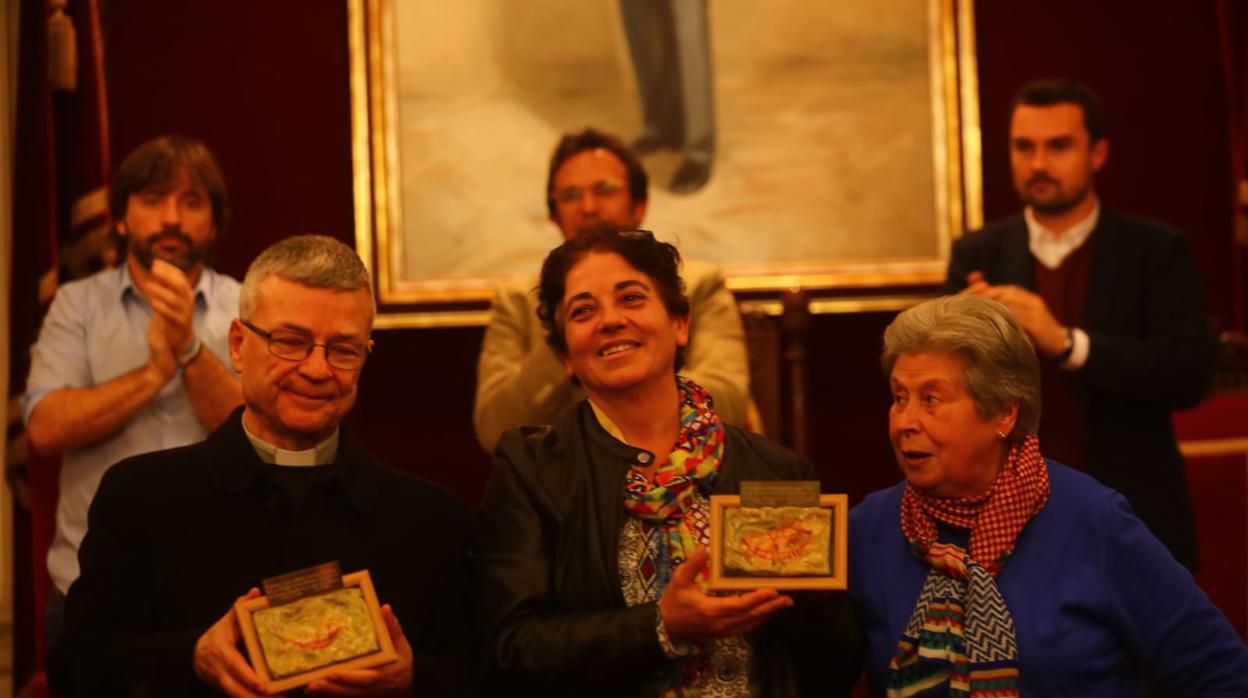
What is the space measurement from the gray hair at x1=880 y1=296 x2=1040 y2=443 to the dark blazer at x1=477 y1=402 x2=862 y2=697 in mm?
368

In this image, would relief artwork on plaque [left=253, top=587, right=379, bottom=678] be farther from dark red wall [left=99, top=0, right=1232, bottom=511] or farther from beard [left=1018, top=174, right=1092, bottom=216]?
dark red wall [left=99, top=0, right=1232, bottom=511]

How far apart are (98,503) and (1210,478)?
3575 mm

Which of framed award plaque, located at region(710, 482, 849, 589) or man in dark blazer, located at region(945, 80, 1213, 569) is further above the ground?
man in dark blazer, located at region(945, 80, 1213, 569)

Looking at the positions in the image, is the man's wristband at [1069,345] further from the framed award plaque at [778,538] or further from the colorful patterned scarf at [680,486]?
the framed award plaque at [778,538]

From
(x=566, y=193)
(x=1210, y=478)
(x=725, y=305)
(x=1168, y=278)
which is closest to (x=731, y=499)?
(x=725, y=305)

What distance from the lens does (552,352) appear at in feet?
12.3

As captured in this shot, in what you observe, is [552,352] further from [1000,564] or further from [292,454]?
[1000,564]

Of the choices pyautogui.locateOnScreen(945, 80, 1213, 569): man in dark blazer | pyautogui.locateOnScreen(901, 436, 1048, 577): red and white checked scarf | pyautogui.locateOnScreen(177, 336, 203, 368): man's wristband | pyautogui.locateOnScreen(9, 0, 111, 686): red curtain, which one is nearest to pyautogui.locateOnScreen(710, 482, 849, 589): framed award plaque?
pyautogui.locateOnScreen(901, 436, 1048, 577): red and white checked scarf

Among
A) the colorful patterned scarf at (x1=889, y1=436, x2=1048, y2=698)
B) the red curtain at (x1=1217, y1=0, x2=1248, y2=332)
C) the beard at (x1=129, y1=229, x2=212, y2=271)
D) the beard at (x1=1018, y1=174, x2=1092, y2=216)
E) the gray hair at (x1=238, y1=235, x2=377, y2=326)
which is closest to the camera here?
the colorful patterned scarf at (x1=889, y1=436, x2=1048, y2=698)

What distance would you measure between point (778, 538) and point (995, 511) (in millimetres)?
476

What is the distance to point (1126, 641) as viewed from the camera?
2850 millimetres

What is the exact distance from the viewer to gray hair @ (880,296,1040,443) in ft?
9.61

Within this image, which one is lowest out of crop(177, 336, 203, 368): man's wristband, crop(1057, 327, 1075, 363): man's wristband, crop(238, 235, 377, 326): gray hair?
crop(1057, 327, 1075, 363): man's wristband

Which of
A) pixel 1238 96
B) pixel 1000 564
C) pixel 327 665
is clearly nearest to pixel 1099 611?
pixel 1000 564
